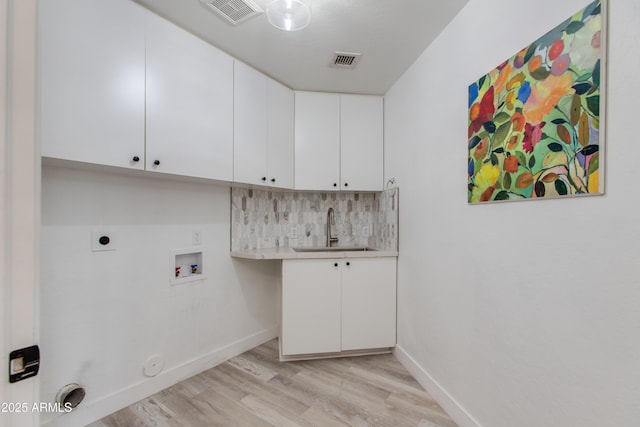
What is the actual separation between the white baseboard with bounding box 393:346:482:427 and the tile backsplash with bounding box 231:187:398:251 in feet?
2.83

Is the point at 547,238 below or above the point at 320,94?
below

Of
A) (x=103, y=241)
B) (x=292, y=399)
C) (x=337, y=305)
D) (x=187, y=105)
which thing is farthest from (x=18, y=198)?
(x=337, y=305)

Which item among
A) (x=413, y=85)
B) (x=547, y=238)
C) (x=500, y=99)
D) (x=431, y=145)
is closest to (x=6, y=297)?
(x=547, y=238)

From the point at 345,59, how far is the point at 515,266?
1688 millimetres

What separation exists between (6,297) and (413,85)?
2.26 m

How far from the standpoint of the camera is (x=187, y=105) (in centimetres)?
164

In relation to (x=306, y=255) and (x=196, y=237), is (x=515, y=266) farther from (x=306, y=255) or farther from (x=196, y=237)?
(x=196, y=237)

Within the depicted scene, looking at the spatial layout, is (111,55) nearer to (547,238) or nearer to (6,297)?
(6,297)

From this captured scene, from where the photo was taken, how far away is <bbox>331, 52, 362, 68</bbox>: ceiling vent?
6.12 ft

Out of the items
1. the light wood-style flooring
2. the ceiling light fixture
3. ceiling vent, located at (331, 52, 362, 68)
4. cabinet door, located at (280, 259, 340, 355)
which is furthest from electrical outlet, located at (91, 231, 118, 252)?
ceiling vent, located at (331, 52, 362, 68)

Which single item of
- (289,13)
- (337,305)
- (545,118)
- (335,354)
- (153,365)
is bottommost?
(335,354)

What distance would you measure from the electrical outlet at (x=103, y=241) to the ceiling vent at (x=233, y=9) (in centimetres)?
140

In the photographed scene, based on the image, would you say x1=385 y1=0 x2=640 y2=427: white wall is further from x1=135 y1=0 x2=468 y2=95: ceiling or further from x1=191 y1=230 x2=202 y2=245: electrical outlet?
x1=191 y1=230 x2=202 y2=245: electrical outlet

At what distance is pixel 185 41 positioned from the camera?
1625 mm
